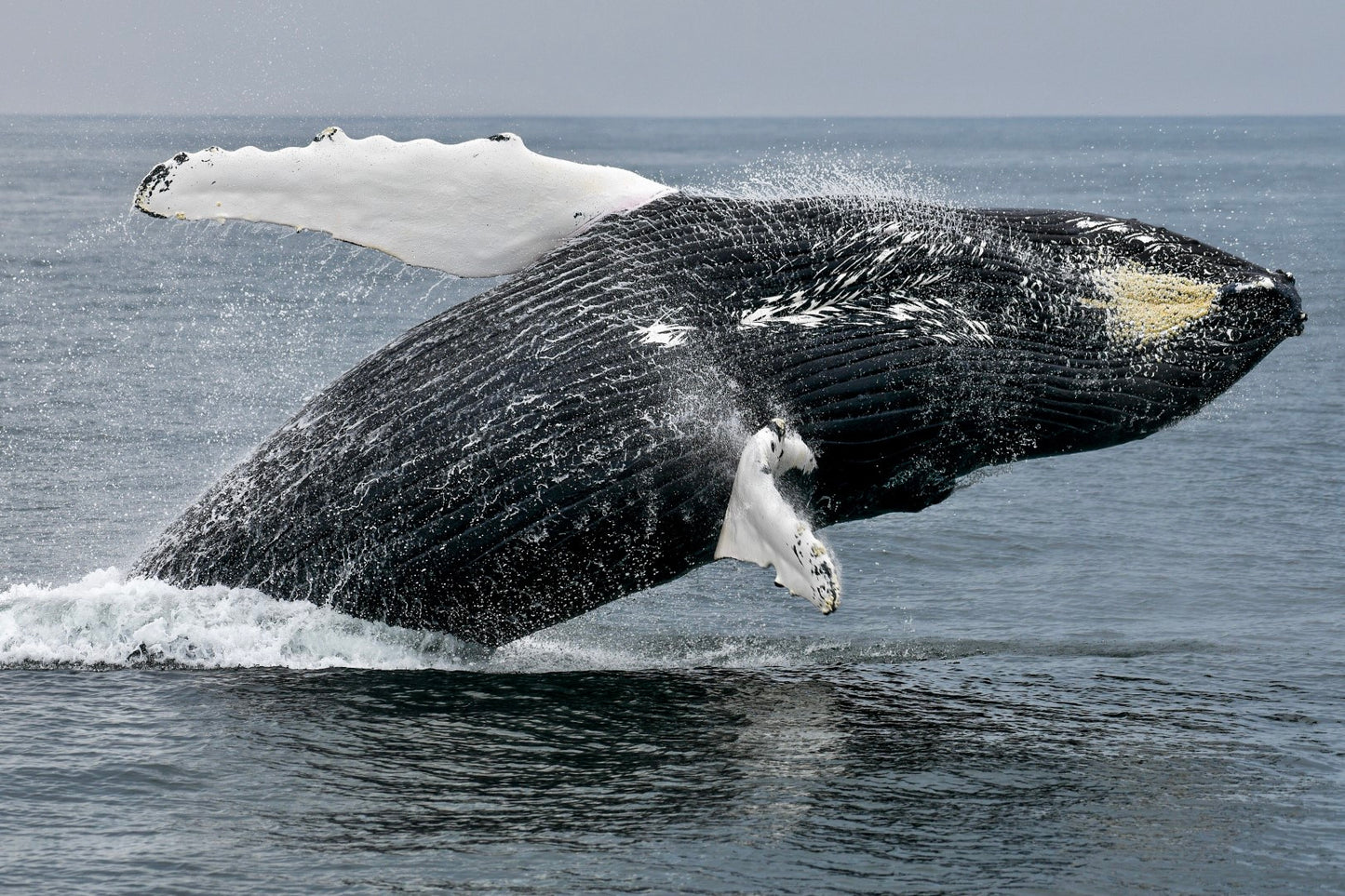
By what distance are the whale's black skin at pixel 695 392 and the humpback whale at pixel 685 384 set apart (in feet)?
0.04

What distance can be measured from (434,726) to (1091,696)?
129 inches

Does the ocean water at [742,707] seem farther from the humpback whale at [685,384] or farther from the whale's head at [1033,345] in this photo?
the whale's head at [1033,345]

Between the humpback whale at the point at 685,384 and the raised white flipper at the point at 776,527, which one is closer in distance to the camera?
the raised white flipper at the point at 776,527

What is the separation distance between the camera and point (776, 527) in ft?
23.8


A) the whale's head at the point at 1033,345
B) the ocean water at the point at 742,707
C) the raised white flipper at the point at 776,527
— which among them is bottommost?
the ocean water at the point at 742,707

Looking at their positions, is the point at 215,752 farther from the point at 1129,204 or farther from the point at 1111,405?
the point at 1129,204

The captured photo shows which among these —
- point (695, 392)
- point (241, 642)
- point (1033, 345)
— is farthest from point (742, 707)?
point (241, 642)

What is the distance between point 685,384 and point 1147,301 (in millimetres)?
2314

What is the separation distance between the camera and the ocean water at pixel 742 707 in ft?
20.1

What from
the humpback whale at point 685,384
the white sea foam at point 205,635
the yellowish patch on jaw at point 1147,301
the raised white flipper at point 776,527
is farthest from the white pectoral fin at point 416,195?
the yellowish patch on jaw at point 1147,301

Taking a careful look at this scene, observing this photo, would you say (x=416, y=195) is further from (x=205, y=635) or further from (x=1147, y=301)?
(x=1147, y=301)

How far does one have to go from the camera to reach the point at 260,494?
27.4 ft

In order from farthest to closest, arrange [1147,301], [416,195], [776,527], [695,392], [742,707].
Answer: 1. [416,195]
2. [1147,301]
3. [742,707]
4. [695,392]
5. [776,527]

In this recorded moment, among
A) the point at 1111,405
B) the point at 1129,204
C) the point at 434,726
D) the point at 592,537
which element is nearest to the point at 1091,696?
the point at 1111,405
